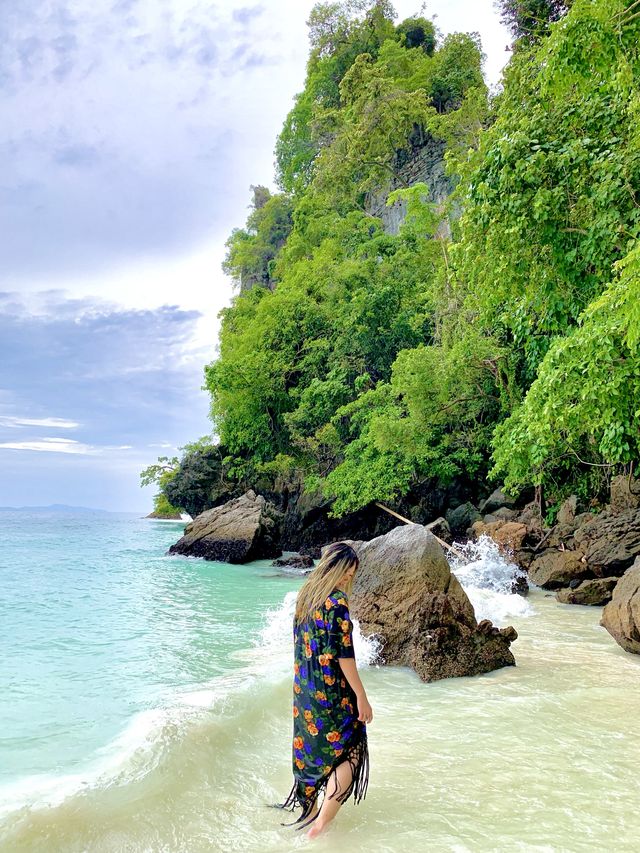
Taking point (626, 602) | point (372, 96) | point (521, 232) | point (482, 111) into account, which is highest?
point (372, 96)

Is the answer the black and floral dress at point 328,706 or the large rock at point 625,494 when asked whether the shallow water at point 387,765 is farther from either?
the large rock at point 625,494

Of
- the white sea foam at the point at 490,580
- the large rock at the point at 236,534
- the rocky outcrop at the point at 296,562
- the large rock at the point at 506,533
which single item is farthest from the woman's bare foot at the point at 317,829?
the large rock at the point at 236,534

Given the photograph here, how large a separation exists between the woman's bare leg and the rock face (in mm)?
3220

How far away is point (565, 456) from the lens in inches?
662

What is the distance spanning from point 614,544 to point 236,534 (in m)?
14.0

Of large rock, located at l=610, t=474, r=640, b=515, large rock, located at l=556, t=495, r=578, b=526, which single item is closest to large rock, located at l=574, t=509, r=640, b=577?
large rock, located at l=610, t=474, r=640, b=515

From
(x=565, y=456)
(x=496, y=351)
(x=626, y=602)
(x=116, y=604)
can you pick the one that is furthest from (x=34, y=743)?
(x=496, y=351)

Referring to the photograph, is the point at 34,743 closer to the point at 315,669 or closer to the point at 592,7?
the point at 315,669

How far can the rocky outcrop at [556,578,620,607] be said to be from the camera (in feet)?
36.4

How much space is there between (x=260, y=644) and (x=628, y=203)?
8.58m

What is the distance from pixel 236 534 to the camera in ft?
74.1

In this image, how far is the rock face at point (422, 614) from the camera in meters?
6.45

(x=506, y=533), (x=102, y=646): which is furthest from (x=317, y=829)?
(x=506, y=533)

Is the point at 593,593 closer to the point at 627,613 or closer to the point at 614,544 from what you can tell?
the point at 614,544
